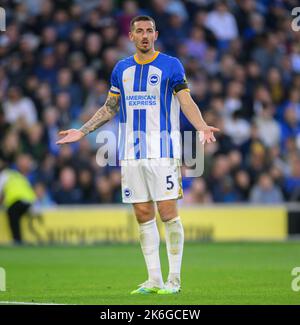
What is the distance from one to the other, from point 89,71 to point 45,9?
2.09 metres

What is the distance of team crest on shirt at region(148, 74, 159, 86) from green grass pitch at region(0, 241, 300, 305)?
1.97m

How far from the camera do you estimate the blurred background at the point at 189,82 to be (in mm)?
19500

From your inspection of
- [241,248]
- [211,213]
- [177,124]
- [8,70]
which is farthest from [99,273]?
[8,70]

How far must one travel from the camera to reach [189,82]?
2067 cm

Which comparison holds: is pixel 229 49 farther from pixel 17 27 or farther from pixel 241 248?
pixel 241 248

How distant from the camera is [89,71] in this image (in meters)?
20.8

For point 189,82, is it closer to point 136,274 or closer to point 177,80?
point 136,274

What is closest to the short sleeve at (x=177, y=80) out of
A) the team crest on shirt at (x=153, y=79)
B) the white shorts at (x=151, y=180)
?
the team crest on shirt at (x=153, y=79)

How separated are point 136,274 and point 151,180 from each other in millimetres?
2865

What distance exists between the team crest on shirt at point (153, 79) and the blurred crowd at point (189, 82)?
972 centimetres

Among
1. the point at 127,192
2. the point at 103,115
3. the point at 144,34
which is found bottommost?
the point at 127,192

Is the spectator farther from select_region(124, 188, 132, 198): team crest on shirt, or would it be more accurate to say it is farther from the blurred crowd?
select_region(124, 188, 132, 198): team crest on shirt

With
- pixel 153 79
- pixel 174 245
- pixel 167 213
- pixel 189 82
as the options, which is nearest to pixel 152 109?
pixel 153 79

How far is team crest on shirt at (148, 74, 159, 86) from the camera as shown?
935 cm
